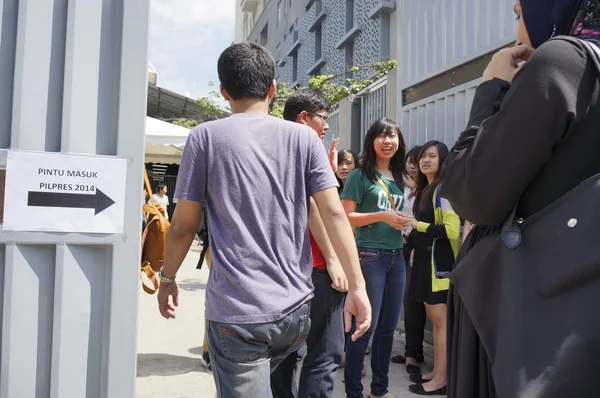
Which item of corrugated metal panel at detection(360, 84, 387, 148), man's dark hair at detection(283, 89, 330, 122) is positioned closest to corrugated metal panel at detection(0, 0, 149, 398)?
man's dark hair at detection(283, 89, 330, 122)

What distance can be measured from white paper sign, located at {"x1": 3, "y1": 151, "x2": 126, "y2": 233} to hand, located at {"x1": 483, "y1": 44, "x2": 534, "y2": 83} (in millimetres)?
1189

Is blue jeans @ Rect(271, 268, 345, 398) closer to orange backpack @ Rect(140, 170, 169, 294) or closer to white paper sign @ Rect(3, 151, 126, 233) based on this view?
white paper sign @ Rect(3, 151, 126, 233)

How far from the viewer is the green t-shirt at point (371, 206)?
344 cm

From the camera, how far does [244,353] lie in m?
1.87

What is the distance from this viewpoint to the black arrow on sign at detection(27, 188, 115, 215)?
159 cm

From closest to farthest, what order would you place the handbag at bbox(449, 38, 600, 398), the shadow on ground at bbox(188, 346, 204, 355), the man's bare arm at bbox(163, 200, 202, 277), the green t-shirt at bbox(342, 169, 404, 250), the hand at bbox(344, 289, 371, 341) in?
the handbag at bbox(449, 38, 600, 398) < the man's bare arm at bbox(163, 200, 202, 277) < the hand at bbox(344, 289, 371, 341) < the green t-shirt at bbox(342, 169, 404, 250) < the shadow on ground at bbox(188, 346, 204, 355)

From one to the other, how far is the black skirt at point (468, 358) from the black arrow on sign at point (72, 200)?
1.12m

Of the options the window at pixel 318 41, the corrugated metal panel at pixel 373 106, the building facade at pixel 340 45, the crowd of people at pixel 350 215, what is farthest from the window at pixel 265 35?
the crowd of people at pixel 350 215

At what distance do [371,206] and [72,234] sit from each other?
220 centimetres

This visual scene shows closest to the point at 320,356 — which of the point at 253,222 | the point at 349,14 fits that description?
the point at 253,222

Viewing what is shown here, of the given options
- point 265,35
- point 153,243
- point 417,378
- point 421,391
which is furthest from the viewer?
point 265,35

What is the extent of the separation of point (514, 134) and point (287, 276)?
973 millimetres

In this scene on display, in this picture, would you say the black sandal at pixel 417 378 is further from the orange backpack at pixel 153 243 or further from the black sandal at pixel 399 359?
the orange backpack at pixel 153 243

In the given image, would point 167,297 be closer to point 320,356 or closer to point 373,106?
point 320,356
